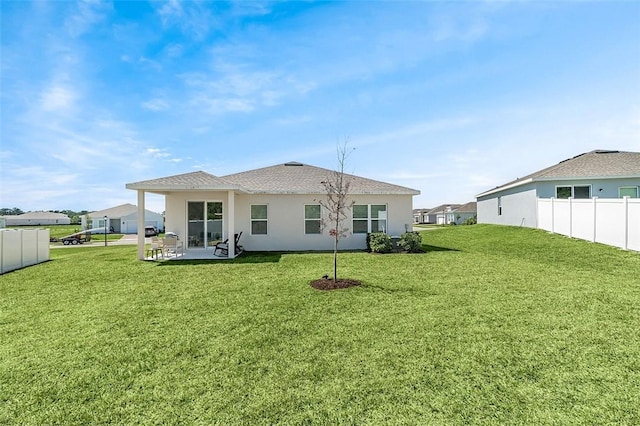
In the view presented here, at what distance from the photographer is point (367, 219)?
16344mm

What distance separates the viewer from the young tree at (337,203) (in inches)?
372

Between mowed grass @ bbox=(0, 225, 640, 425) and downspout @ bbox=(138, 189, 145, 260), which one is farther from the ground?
downspout @ bbox=(138, 189, 145, 260)

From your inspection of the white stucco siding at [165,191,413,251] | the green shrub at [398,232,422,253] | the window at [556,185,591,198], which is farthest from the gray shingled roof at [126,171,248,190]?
the window at [556,185,591,198]

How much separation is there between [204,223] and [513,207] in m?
21.4

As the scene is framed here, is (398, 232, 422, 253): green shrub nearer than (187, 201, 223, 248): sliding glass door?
Yes

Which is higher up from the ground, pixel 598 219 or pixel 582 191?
pixel 582 191

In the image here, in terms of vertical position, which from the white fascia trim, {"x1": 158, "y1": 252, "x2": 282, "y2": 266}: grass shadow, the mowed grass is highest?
the white fascia trim

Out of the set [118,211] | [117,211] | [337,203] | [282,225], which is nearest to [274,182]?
[282,225]

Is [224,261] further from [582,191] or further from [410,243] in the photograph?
[582,191]

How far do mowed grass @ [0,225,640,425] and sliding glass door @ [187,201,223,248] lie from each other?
6.54 m

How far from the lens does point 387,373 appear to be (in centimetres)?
402

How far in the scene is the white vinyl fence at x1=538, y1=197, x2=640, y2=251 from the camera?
40.4 feet

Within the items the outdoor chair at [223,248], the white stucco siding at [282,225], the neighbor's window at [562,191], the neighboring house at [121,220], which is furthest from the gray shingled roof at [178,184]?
the neighboring house at [121,220]

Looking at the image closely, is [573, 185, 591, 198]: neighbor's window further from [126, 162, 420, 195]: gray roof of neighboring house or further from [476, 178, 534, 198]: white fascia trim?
[126, 162, 420, 195]: gray roof of neighboring house
